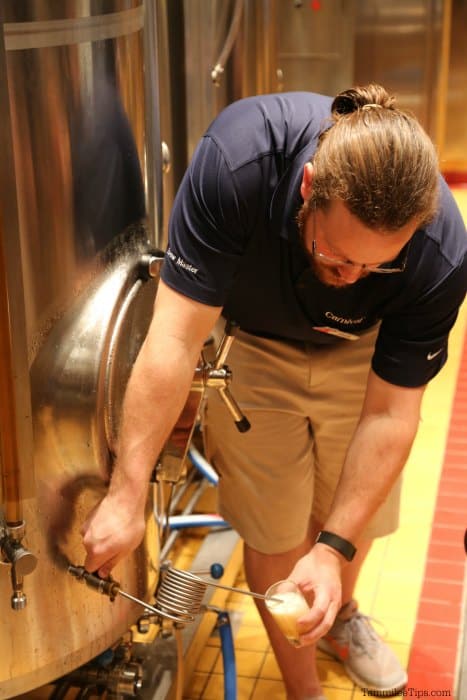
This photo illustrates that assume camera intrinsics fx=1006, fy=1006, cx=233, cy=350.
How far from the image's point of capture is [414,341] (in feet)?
5.60

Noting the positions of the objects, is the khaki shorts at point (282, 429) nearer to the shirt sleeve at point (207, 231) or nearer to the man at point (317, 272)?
the man at point (317, 272)

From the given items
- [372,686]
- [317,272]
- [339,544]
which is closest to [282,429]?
[339,544]

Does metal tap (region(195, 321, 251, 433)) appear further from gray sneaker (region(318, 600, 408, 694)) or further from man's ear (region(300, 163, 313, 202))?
gray sneaker (region(318, 600, 408, 694))

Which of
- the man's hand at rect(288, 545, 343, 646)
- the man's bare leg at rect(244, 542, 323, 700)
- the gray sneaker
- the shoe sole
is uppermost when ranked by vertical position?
the man's hand at rect(288, 545, 343, 646)

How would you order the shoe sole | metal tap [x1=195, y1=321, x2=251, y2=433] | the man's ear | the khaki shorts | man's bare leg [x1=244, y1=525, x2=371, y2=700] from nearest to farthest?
1. the man's ear
2. metal tap [x1=195, y1=321, x2=251, y2=433]
3. the khaki shorts
4. man's bare leg [x1=244, y1=525, x2=371, y2=700]
5. the shoe sole

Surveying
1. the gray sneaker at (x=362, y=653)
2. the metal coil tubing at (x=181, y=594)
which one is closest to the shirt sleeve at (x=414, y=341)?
the metal coil tubing at (x=181, y=594)

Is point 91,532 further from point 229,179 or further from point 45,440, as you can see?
point 229,179

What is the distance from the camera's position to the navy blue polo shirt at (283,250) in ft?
5.15

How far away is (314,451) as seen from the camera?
212 cm

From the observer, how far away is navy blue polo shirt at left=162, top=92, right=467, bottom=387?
5.15 ft

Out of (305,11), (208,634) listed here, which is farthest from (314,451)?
(305,11)

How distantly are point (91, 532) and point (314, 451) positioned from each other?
69cm

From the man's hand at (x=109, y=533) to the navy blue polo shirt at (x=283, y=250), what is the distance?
1.17 feet

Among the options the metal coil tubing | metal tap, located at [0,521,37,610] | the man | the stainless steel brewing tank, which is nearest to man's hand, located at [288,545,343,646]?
the man
